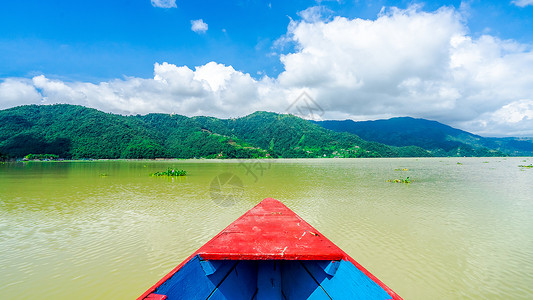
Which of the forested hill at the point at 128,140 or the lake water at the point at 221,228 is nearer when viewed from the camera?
the lake water at the point at 221,228

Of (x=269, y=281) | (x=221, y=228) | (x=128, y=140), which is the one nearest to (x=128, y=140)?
(x=128, y=140)

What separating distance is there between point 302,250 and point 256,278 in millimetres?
1258

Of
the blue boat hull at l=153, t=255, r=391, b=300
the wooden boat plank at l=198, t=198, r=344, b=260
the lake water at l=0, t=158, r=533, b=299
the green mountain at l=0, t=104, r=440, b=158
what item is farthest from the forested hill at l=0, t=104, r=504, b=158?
the blue boat hull at l=153, t=255, r=391, b=300

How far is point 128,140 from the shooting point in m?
128

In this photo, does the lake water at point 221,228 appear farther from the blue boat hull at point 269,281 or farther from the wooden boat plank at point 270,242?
the blue boat hull at point 269,281

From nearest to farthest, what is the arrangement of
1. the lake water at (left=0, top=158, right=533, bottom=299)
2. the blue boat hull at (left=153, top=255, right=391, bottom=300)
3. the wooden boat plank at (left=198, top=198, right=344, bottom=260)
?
the blue boat hull at (left=153, top=255, right=391, bottom=300), the wooden boat plank at (left=198, top=198, right=344, bottom=260), the lake water at (left=0, top=158, right=533, bottom=299)

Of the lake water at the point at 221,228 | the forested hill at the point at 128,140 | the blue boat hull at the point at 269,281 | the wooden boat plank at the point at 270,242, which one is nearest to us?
the blue boat hull at the point at 269,281

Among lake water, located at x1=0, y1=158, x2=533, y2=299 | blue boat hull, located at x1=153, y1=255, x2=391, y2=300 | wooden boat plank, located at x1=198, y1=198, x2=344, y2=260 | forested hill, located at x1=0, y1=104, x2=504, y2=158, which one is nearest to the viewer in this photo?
blue boat hull, located at x1=153, y1=255, x2=391, y2=300

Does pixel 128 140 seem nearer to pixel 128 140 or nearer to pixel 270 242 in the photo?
pixel 128 140

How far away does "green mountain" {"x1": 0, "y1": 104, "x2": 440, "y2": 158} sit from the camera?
11019 centimetres

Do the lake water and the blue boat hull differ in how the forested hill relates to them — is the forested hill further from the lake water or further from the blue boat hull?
the blue boat hull

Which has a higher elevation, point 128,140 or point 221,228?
point 128,140

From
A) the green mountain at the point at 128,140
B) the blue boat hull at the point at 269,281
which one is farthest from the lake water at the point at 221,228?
the green mountain at the point at 128,140

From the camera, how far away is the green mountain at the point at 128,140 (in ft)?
362
